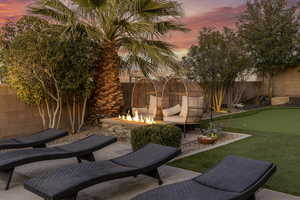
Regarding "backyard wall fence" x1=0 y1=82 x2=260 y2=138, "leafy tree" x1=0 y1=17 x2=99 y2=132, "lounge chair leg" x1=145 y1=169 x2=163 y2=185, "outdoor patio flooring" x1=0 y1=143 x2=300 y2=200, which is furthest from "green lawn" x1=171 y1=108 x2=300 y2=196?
"backyard wall fence" x1=0 y1=82 x2=260 y2=138

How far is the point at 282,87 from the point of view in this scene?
1761cm

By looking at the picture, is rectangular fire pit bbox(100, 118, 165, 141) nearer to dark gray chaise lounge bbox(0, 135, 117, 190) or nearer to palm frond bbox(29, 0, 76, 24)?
dark gray chaise lounge bbox(0, 135, 117, 190)

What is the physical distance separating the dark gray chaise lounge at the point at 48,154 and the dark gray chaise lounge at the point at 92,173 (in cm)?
67

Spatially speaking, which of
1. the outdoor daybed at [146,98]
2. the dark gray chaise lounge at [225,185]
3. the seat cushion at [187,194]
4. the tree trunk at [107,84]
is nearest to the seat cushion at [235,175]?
the dark gray chaise lounge at [225,185]

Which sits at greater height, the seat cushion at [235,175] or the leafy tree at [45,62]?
the leafy tree at [45,62]

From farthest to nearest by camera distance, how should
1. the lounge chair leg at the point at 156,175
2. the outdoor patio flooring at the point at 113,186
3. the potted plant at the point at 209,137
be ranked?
the potted plant at the point at 209,137
the lounge chair leg at the point at 156,175
the outdoor patio flooring at the point at 113,186

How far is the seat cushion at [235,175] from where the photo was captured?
9.41ft

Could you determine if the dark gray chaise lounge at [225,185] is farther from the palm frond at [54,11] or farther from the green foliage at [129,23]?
the palm frond at [54,11]

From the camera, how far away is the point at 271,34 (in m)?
15.7

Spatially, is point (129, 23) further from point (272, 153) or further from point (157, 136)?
point (272, 153)

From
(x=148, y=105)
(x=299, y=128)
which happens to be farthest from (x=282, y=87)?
(x=148, y=105)

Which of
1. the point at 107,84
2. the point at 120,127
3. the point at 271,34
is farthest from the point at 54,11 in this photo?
the point at 271,34

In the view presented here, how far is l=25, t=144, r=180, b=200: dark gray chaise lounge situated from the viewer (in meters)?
2.83

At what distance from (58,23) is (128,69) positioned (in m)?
2.54
